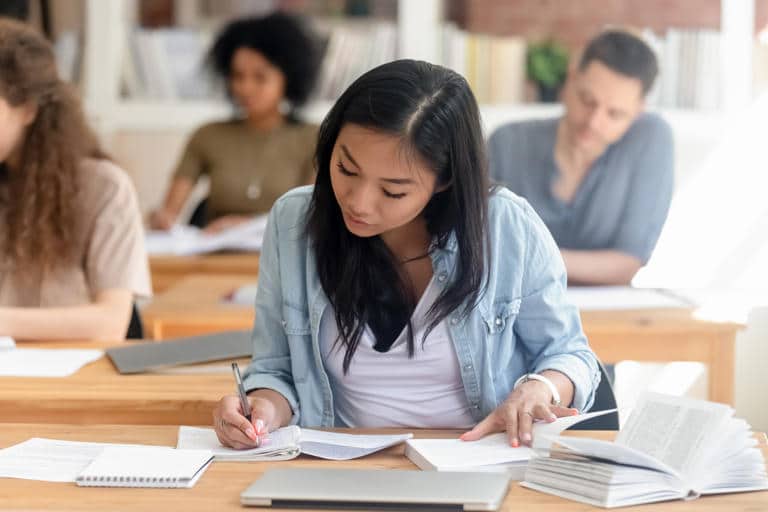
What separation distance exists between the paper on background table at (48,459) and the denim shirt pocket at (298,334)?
0.31 metres

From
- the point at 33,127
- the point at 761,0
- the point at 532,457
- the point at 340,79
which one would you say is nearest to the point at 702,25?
the point at 761,0

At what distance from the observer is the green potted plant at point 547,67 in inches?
200

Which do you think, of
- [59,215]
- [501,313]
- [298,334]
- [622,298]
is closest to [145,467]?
[298,334]

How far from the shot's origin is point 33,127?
2.58m

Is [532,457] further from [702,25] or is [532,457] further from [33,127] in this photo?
[702,25]

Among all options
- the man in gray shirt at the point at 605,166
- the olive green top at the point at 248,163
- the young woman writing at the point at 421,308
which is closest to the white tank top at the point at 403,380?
the young woman writing at the point at 421,308

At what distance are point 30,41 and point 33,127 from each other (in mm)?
189

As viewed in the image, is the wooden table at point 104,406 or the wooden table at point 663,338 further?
the wooden table at point 663,338

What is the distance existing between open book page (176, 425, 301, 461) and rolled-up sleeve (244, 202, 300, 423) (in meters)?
0.15

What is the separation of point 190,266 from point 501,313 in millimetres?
1913

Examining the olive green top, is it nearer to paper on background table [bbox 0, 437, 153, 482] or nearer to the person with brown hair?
the person with brown hair

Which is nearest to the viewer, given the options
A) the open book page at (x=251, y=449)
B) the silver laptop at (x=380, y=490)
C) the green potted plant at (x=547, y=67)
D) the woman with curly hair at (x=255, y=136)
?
the silver laptop at (x=380, y=490)

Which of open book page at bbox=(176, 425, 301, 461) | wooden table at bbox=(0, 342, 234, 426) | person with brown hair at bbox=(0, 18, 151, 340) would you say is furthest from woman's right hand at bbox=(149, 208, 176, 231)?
open book page at bbox=(176, 425, 301, 461)

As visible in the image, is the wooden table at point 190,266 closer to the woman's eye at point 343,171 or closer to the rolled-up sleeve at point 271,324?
the rolled-up sleeve at point 271,324
